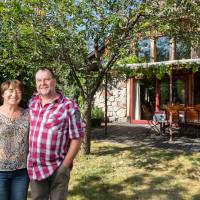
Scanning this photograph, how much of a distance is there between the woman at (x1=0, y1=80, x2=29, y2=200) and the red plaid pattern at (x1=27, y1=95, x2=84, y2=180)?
10 cm

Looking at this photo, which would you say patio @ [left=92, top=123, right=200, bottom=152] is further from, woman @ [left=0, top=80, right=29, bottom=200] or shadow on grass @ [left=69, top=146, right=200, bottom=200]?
woman @ [left=0, top=80, right=29, bottom=200]

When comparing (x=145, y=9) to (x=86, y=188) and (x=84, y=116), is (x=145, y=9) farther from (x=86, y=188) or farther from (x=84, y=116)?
(x=86, y=188)

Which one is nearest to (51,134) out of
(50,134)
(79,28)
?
(50,134)

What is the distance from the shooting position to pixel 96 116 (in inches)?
613

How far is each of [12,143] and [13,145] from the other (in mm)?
21

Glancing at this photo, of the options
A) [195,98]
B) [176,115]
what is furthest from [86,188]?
[195,98]

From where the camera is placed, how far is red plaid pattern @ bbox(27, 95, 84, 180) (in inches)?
121

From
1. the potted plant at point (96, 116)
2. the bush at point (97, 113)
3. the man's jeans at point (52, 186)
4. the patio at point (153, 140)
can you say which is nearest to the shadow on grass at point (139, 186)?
the patio at point (153, 140)

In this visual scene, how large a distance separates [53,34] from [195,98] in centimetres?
1019

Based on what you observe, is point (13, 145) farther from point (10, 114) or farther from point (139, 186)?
point (139, 186)

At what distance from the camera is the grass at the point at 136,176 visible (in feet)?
18.2

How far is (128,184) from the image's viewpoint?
19.8 feet

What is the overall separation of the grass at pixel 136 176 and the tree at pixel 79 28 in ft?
6.27

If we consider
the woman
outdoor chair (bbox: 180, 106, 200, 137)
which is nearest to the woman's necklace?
the woman
